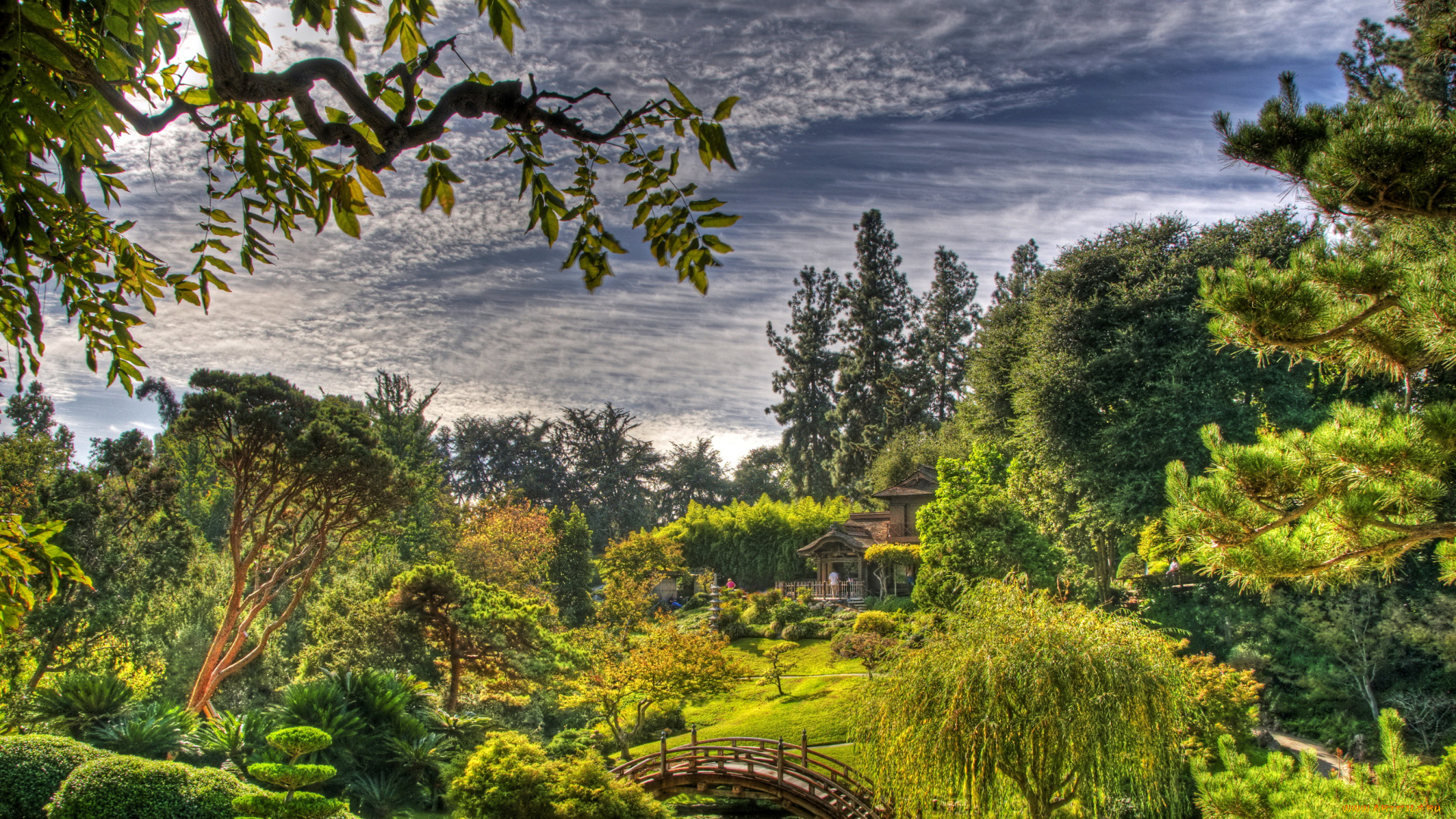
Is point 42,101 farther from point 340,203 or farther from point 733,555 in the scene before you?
point 733,555

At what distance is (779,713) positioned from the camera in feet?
57.9

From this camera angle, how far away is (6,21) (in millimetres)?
1228

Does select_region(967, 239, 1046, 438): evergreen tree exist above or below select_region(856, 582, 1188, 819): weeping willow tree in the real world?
above

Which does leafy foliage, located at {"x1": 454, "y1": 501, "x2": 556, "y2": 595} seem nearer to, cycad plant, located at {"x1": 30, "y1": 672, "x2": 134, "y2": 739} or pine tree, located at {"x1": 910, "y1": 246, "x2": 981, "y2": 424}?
cycad plant, located at {"x1": 30, "y1": 672, "x2": 134, "y2": 739}

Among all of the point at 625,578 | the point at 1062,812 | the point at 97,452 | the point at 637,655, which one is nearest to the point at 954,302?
the point at 625,578

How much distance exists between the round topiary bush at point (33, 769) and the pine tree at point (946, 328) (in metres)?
35.7

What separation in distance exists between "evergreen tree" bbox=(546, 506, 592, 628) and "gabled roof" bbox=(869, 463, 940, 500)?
1200 centimetres

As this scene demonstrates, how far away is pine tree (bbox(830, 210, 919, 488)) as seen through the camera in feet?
123

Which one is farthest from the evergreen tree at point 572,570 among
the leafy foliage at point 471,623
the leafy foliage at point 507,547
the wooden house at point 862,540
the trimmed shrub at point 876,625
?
the leafy foliage at point 471,623

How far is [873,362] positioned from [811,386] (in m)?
3.95

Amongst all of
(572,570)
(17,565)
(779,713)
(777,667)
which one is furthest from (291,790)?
(572,570)

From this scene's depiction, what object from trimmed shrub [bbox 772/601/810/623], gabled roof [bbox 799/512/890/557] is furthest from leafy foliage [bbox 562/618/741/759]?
gabled roof [bbox 799/512/890/557]

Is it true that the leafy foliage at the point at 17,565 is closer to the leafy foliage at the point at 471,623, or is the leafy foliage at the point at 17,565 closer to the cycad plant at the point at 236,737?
the cycad plant at the point at 236,737

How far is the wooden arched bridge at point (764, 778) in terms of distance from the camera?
1177 cm
